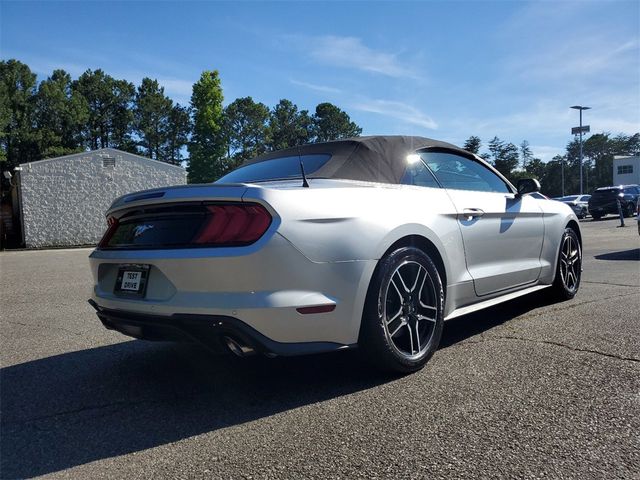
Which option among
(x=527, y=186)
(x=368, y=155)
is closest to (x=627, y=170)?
(x=527, y=186)

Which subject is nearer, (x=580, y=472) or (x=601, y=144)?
(x=580, y=472)

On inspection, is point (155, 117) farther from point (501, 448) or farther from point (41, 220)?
point (501, 448)

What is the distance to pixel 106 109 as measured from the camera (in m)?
62.5

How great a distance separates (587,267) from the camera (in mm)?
8070

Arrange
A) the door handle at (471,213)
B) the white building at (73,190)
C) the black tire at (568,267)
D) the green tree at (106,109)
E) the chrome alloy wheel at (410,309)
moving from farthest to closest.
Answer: the green tree at (106,109) → the white building at (73,190) → the black tire at (568,267) → the door handle at (471,213) → the chrome alloy wheel at (410,309)

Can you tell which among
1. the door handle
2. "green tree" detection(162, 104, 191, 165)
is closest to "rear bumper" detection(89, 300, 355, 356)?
the door handle

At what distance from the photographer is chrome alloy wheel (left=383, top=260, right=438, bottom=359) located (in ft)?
10.3

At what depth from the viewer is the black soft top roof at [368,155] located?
3352 millimetres

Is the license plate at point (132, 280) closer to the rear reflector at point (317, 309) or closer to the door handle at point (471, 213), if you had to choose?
the rear reflector at point (317, 309)

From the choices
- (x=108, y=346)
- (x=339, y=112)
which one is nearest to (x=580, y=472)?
(x=108, y=346)

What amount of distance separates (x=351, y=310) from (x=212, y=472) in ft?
3.65

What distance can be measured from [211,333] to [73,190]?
25.8 meters

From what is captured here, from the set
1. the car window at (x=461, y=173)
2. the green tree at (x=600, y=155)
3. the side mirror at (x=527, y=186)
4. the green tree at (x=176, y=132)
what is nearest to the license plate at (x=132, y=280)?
the car window at (x=461, y=173)

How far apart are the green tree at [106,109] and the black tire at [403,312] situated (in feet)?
213
